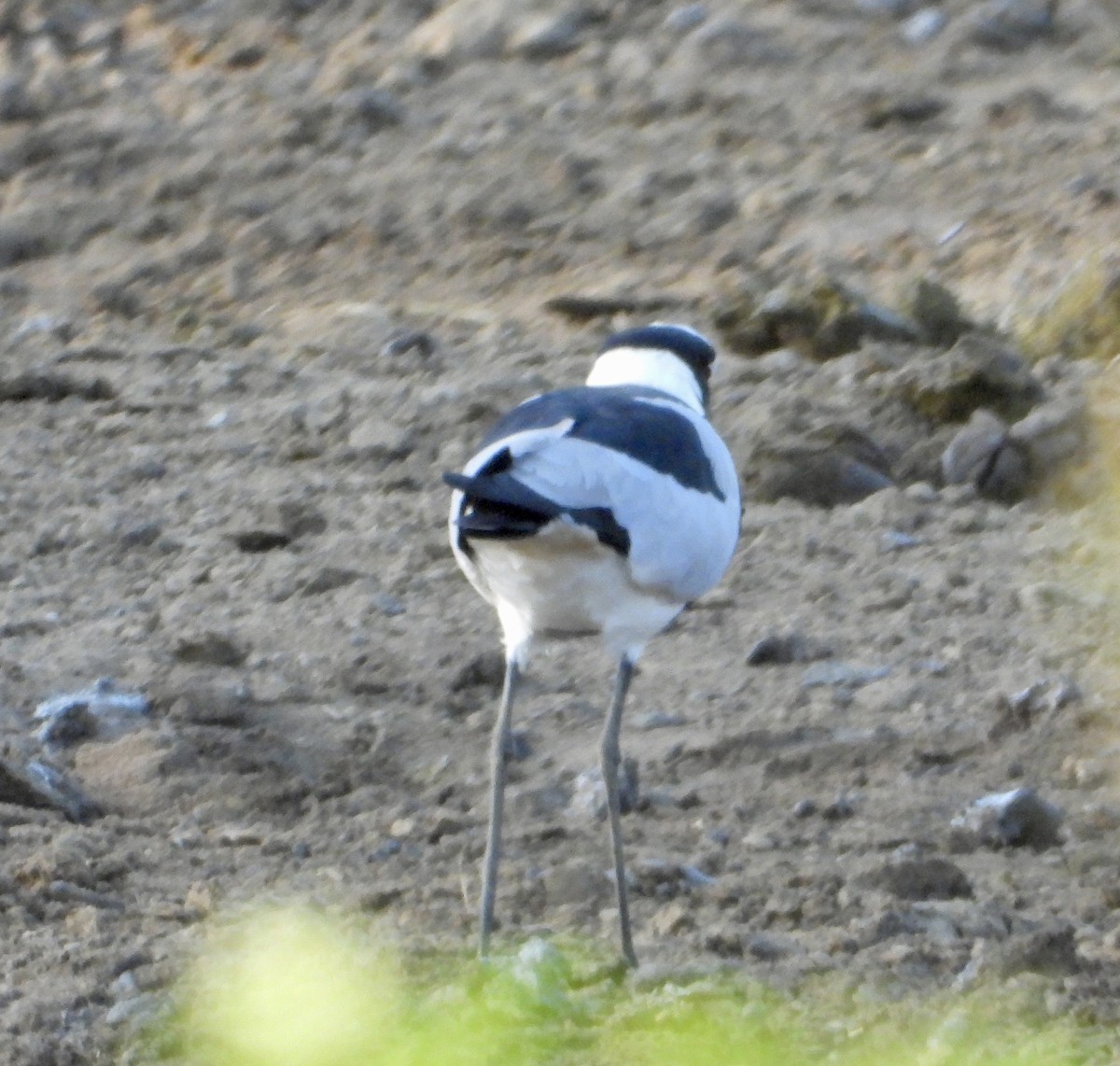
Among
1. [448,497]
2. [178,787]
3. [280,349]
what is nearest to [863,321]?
[448,497]

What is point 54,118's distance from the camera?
34.5ft

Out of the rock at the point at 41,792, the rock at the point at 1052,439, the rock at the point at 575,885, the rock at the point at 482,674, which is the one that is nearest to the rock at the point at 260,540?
A: the rock at the point at 482,674

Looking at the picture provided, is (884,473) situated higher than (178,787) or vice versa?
(178,787)

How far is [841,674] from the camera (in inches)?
222

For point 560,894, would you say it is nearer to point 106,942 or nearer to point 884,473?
point 106,942

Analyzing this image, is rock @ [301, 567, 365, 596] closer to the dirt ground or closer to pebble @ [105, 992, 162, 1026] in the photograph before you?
the dirt ground

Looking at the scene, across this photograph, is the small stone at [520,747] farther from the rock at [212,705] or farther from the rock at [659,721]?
the rock at [212,705]

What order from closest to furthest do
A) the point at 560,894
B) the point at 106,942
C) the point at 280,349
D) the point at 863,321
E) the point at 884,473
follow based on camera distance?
1. the point at 106,942
2. the point at 560,894
3. the point at 884,473
4. the point at 863,321
5. the point at 280,349

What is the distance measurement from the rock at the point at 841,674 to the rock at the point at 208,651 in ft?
4.33

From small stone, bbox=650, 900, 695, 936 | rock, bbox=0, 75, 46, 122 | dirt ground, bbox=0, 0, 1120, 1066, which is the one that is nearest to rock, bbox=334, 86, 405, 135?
dirt ground, bbox=0, 0, 1120, 1066

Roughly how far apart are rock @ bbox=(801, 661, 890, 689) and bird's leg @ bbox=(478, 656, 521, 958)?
116 cm

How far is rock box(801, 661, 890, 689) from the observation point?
5594 mm

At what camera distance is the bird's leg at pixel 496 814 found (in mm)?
4281

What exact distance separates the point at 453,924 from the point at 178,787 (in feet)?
2.96
